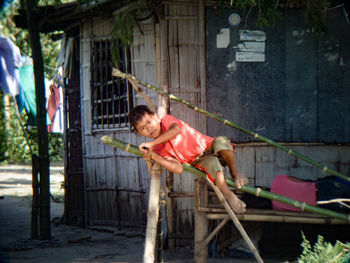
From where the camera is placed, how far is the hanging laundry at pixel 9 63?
744 cm

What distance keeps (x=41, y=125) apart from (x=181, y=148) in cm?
376

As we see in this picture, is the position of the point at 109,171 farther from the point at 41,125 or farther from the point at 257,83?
the point at 257,83

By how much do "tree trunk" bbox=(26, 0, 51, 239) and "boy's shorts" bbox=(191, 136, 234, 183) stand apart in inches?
141

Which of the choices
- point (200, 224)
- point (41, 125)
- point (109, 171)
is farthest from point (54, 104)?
point (200, 224)

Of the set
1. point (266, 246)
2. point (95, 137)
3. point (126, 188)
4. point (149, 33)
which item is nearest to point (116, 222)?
point (126, 188)

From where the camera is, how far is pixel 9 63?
7.56m

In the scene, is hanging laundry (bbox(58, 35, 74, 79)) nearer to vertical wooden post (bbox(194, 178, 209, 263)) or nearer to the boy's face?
vertical wooden post (bbox(194, 178, 209, 263))

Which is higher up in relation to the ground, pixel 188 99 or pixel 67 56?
pixel 67 56

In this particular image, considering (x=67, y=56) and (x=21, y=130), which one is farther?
(x=21, y=130)

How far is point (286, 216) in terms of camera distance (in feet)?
14.7

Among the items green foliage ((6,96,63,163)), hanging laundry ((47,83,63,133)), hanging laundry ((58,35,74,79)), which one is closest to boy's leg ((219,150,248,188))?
hanging laundry ((58,35,74,79))

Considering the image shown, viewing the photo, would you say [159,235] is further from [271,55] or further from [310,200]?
[271,55]

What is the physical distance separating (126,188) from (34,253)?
175cm

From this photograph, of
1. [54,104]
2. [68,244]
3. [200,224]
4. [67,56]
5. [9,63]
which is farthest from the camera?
[54,104]
